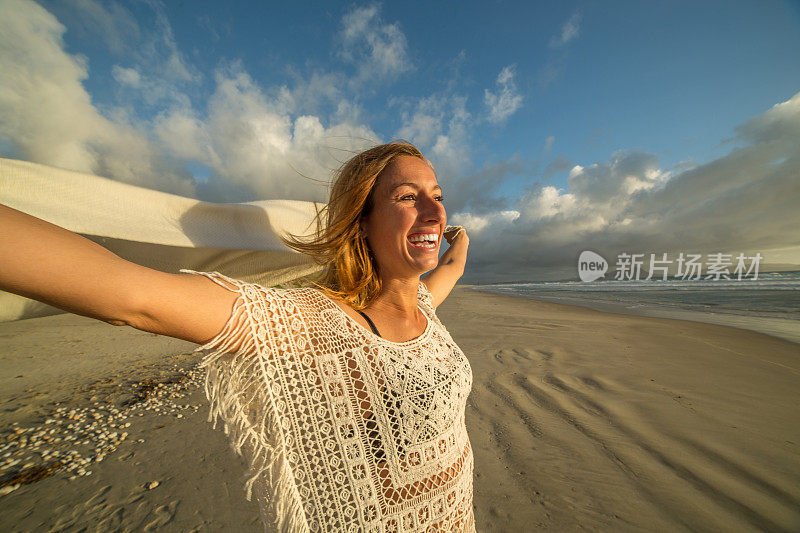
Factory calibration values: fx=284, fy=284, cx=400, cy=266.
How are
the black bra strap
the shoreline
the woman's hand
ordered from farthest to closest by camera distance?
the shoreline < the woman's hand < the black bra strap

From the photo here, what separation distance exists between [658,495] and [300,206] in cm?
413

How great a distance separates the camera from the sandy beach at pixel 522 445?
7.54 ft

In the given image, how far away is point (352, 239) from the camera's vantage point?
1588 mm

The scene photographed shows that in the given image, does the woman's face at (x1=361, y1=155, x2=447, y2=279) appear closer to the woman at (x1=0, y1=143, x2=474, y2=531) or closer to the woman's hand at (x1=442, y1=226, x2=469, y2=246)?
the woman at (x1=0, y1=143, x2=474, y2=531)

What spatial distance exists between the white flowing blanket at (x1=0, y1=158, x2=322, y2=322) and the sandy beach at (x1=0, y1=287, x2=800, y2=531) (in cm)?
167

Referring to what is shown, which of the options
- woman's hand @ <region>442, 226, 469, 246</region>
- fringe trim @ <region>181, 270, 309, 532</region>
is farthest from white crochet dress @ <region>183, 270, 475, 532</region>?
woman's hand @ <region>442, 226, 469, 246</region>

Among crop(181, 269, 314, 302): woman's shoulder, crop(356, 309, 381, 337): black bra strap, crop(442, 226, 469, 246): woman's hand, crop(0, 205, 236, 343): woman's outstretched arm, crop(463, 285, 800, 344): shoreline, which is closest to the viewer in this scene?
crop(0, 205, 236, 343): woman's outstretched arm

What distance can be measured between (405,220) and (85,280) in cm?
112

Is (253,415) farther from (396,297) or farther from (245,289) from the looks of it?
(396,297)

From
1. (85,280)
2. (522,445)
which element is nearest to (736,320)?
(522,445)

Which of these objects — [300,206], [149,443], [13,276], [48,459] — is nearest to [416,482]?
[13,276]

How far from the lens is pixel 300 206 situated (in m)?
2.62

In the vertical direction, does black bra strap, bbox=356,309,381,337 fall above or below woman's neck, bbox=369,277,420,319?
below

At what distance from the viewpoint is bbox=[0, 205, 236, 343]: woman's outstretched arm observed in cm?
62
